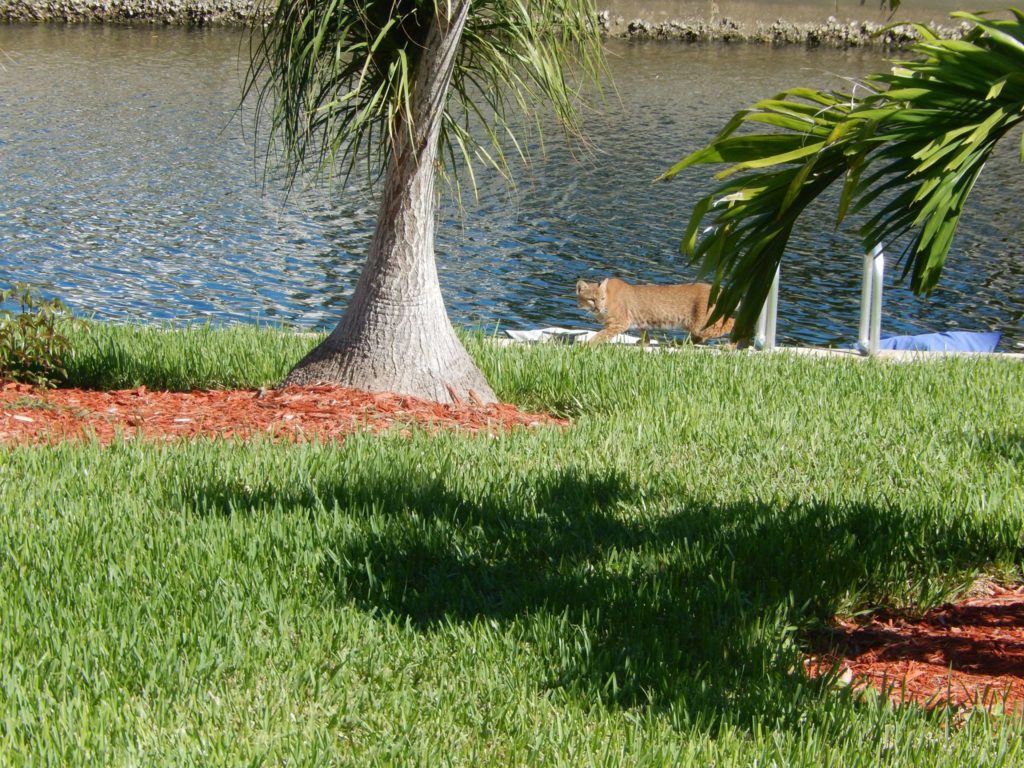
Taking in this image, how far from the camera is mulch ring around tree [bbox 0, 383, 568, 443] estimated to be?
6.11m

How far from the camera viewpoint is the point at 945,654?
157 inches

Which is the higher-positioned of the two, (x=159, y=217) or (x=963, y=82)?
(x=963, y=82)

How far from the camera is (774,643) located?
3.74 metres

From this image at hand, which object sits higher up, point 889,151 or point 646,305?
point 889,151

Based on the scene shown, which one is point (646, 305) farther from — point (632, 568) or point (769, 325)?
point (632, 568)

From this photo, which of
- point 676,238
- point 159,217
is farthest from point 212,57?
point 676,238

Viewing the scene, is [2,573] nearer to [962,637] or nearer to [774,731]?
[774,731]

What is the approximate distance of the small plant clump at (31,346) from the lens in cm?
707

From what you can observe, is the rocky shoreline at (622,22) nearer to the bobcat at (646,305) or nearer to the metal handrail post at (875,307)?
the bobcat at (646,305)

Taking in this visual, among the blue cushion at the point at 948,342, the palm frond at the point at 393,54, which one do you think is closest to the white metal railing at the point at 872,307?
the blue cushion at the point at 948,342

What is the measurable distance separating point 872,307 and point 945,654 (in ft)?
16.6

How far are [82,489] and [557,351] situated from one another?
12.1 feet

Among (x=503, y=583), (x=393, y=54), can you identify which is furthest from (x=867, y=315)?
(x=503, y=583)

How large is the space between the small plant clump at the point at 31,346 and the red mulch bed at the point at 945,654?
5117 millimetres
